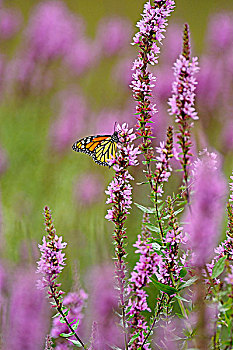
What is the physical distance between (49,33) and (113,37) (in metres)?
0.61

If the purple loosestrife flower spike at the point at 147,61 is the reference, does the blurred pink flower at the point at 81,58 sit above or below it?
above

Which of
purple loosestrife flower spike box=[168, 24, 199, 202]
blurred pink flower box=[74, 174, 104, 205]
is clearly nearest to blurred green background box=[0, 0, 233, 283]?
blurred pink flower box=[74, 174, 104, 205]

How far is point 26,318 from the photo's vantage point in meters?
1.34

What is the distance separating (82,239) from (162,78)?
1.12m

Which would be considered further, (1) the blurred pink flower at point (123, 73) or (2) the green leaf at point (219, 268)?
→ (1) the blurred pink flower at point (123, 73)

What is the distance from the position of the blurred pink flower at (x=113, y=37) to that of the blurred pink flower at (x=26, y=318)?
2395 mm

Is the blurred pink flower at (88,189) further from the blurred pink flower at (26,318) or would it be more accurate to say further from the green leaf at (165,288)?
the green leaf at (165,288)

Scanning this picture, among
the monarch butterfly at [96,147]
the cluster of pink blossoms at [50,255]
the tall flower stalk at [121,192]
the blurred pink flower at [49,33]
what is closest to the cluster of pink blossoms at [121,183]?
the tall flower stalk at [121,192]

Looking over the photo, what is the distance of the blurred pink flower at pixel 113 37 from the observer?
3.56 m

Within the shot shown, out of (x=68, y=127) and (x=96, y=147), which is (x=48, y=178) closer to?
(x=68, y=127)

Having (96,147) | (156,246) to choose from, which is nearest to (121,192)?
(156,246)

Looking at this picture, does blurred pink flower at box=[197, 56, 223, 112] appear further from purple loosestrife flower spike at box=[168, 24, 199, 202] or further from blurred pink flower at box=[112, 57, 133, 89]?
purple loosestrife flower spike at box=[168, 24, 199, 202]

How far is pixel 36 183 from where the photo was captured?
336cm

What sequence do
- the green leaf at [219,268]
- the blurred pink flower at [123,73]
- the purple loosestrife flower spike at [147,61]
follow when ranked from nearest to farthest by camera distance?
the green leaf at [219,268] < the purple loosestrife flower spike at [147,61] < the blurred pink flower at [123,73]
